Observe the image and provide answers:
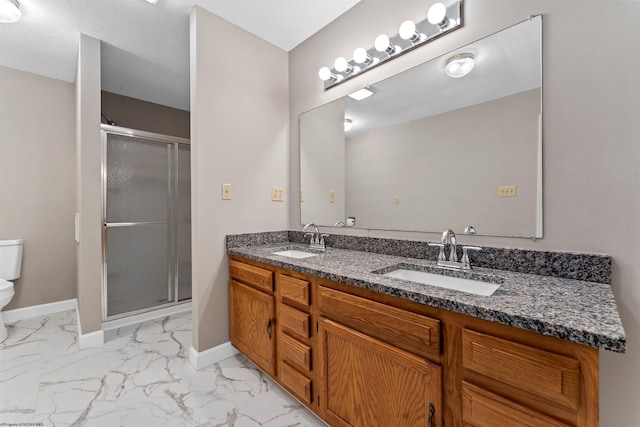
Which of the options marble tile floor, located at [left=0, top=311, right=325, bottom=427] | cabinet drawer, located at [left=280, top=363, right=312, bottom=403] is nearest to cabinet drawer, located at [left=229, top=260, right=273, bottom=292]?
cabinet drawer, located at [left=280, top=363, right=312, bottom=403]

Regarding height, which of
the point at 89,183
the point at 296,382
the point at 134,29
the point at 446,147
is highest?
the point at 134,29

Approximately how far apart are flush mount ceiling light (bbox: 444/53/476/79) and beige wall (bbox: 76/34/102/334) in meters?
2.63

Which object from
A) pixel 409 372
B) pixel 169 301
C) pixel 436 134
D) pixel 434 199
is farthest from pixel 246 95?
pixel 169 301

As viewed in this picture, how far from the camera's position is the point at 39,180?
2.77 metres

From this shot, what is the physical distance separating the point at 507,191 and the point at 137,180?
314 centimetres

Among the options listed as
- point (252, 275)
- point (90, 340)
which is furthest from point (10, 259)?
point (252, 275)

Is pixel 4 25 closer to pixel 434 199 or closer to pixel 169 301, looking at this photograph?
pixel 169 301

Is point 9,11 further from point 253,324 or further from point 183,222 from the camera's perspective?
point 253,324

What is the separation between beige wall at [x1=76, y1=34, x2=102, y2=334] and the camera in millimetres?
2170

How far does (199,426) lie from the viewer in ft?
4.48

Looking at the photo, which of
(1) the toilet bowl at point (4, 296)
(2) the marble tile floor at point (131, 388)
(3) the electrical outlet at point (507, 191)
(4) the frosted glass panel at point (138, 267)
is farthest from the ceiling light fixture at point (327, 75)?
(1) the toilet bowl at point (4, 296)

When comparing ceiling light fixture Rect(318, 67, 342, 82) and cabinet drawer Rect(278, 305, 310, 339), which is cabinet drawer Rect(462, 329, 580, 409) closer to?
cabinet drawer Rect(278, 305, 310, 339)

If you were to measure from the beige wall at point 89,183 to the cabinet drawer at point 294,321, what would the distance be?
5.81 feet

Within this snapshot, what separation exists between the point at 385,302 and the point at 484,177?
823 millimetres
